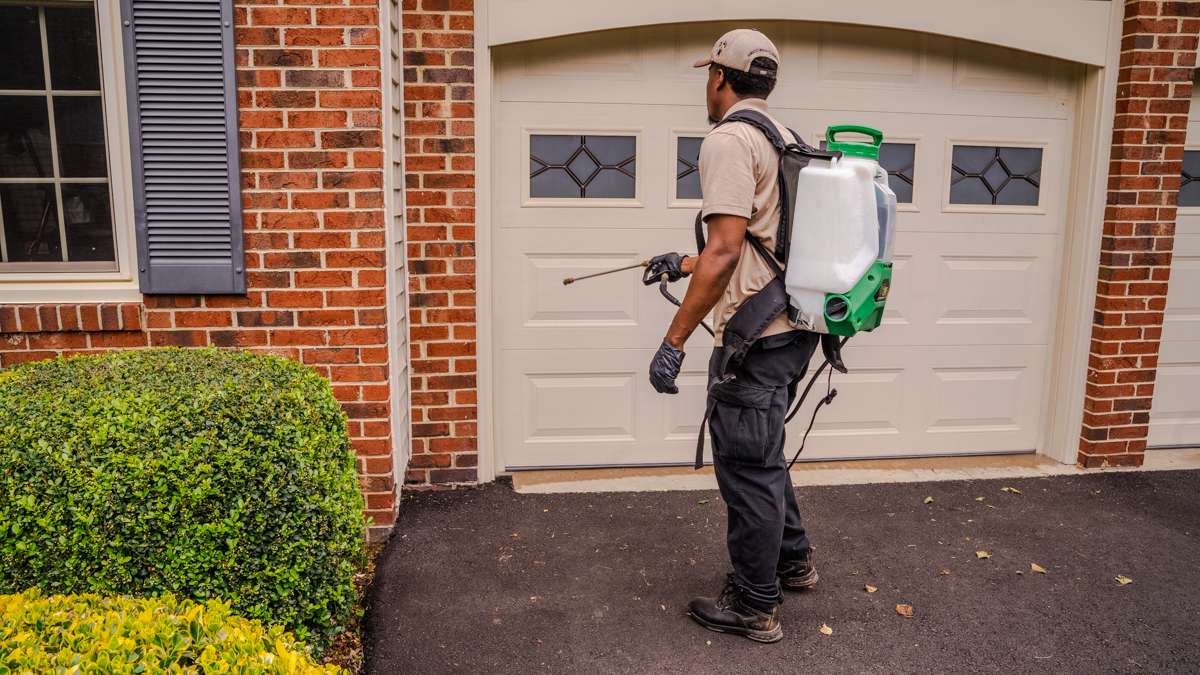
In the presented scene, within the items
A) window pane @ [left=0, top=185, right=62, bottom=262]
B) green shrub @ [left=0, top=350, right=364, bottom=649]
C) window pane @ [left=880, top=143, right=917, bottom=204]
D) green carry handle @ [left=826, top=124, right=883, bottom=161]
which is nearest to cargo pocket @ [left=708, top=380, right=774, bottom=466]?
green carry handle @ [left=826, top=124, right=883, bottom=161]

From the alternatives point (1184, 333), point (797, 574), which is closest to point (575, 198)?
point (797, 574)

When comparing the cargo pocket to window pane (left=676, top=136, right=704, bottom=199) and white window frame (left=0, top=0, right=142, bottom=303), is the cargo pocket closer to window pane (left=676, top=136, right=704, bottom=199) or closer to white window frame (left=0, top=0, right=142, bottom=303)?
window pane (left=676, top=136, right=704, bottom=199)

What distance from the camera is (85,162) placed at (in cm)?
377

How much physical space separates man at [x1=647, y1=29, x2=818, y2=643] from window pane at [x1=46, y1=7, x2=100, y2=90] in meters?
2.50

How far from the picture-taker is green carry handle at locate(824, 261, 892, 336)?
2.85m

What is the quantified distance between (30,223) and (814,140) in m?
3.66

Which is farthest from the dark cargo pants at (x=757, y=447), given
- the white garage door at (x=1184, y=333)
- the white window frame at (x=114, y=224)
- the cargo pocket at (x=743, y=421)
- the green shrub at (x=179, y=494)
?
the white garage door at (x=1184, y=333)

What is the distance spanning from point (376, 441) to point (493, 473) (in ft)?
3.04

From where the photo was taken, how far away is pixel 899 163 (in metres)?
4.73

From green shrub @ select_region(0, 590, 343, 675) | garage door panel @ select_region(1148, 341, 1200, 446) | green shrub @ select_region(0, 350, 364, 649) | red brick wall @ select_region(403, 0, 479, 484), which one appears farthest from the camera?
garage door panel @ select_region(1148, 341, 1200, 446)

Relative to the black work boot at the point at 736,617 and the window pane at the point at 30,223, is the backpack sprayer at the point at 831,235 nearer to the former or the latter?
the black work boot at the point at 736,617

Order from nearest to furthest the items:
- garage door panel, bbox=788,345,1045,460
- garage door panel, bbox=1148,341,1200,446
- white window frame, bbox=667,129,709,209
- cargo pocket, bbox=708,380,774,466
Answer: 1. cargo pocket, bbox=708,380,774,466
2. white window frame, bbox=667,129,709,209
3. garage door panel, bbox=788,345,1045,460
4. garage door panel, bbox=1148,341,1200,446

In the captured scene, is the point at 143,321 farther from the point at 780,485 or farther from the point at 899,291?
the point at 899,291

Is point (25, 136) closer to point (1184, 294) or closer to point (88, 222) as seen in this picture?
point (88, 222)
